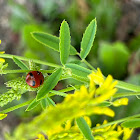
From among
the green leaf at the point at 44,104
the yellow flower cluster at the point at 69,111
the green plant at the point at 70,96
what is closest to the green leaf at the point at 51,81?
the green plant at the point at 70,96

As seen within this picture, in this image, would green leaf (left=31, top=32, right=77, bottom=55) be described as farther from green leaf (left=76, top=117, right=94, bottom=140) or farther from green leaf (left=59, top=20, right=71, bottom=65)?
green leaf (left=76, top=117, right=94, bottom=140)

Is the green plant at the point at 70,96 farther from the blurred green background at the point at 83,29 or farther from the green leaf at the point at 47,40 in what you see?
the blurred green background at the point at 83,29

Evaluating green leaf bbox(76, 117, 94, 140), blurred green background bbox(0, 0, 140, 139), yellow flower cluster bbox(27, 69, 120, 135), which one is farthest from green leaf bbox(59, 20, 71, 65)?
blurred green background bbox(0, 0, 140, 139)

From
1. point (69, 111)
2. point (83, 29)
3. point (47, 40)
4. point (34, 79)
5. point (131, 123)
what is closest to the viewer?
point (69, 111)

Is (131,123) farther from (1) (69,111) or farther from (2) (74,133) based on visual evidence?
(1) (69,111)

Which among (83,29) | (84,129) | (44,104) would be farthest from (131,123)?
(83,29)

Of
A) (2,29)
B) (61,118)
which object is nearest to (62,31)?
(61,118)
